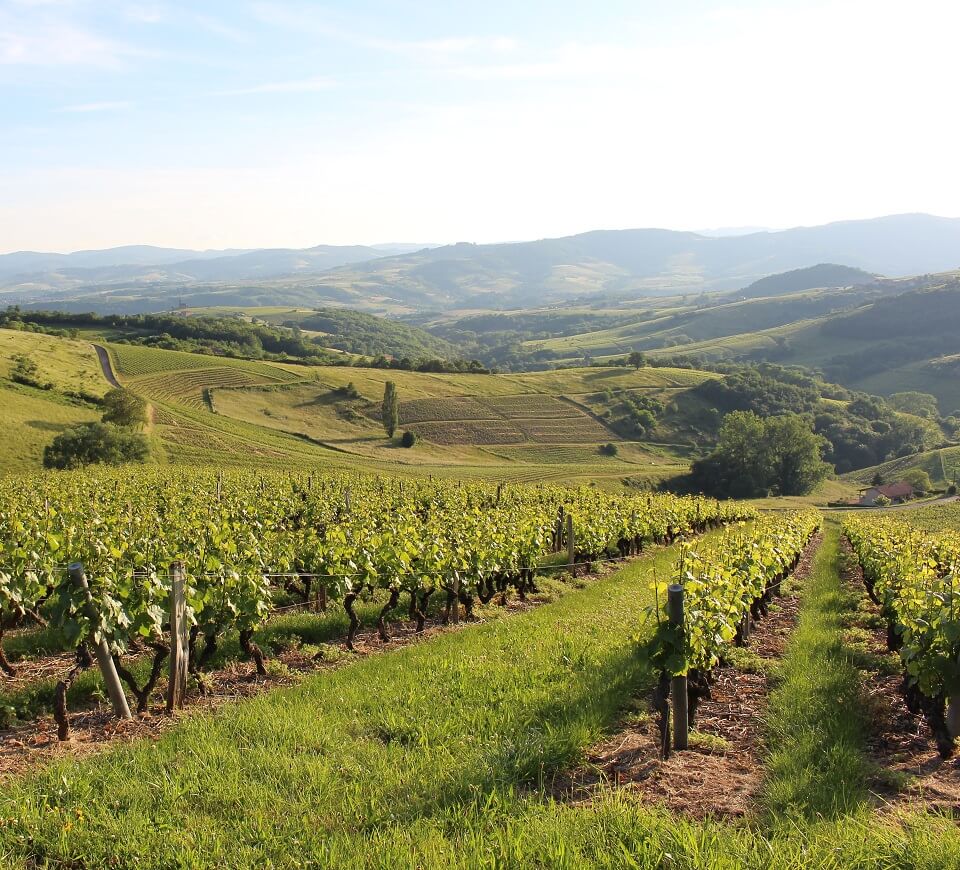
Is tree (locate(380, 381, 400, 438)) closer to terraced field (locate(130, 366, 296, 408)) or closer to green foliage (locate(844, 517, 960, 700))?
terraced field (locate(130, 366, 296, 408))

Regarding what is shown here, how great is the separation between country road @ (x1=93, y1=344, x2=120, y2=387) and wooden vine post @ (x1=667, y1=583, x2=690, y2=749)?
312 feet

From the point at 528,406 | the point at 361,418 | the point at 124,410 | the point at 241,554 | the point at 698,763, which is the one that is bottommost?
the point at 528,406

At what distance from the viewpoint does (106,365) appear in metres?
99.2

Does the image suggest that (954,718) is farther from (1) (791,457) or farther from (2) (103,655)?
(1) (791,457)

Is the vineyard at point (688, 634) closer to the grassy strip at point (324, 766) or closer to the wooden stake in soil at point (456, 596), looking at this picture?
the grassy strip at point (324, 766)

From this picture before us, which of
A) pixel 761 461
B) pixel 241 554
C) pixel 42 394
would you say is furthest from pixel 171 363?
pixel 241 554

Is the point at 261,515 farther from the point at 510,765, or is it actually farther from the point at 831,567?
the point at 831,567

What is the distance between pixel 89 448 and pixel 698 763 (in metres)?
57.0

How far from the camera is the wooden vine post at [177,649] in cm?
902

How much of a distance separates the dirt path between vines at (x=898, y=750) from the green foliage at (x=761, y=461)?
3289 inches

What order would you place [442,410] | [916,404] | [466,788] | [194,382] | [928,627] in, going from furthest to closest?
[916,404] < [442,410] < [194,382] < [928,627] < [466,788]

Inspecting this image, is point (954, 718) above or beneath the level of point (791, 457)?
above

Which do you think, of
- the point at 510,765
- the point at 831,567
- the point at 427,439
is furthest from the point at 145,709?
the point at 427,439

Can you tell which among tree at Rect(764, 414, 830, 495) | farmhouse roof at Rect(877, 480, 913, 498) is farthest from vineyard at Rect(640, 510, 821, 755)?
tree at Rect(764, 414, 830, 495)
